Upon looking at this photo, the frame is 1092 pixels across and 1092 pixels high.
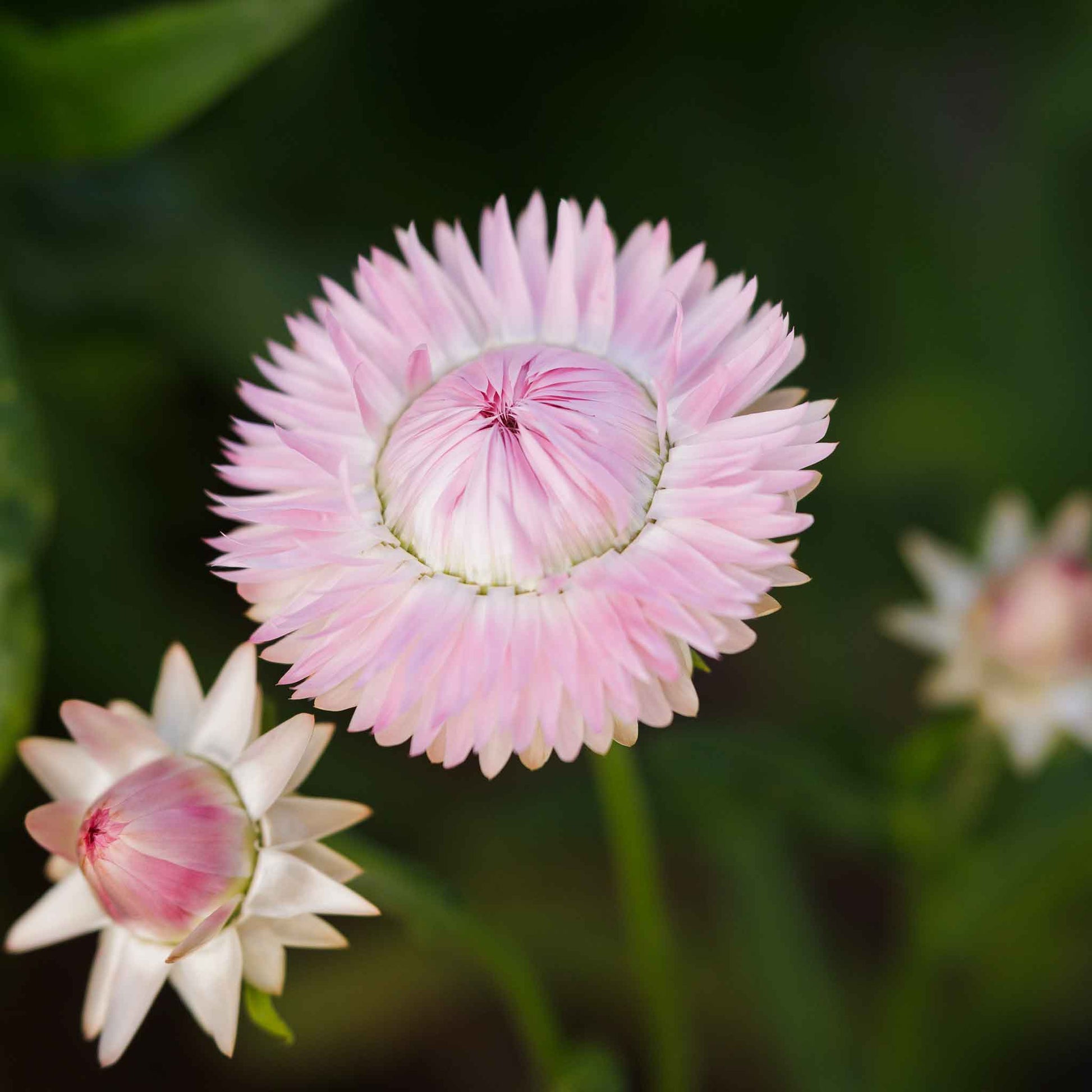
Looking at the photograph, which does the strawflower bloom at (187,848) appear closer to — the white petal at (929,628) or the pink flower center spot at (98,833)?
the pink flower center spot at (98,833)

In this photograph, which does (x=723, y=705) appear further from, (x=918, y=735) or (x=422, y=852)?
(x=918, y=735)

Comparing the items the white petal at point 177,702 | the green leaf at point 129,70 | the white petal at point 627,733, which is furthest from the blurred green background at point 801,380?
the white petal at point 627,733

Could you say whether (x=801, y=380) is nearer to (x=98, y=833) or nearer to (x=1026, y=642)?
(x=1026, y=642)

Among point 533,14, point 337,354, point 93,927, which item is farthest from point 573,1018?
point 533,14

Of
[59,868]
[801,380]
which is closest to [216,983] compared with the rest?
[59,868]

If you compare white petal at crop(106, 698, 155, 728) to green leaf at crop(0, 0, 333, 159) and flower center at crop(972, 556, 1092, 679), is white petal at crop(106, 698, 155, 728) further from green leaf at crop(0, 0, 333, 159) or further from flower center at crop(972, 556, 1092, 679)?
flower center at crop(972, 556, 1092, 679)
